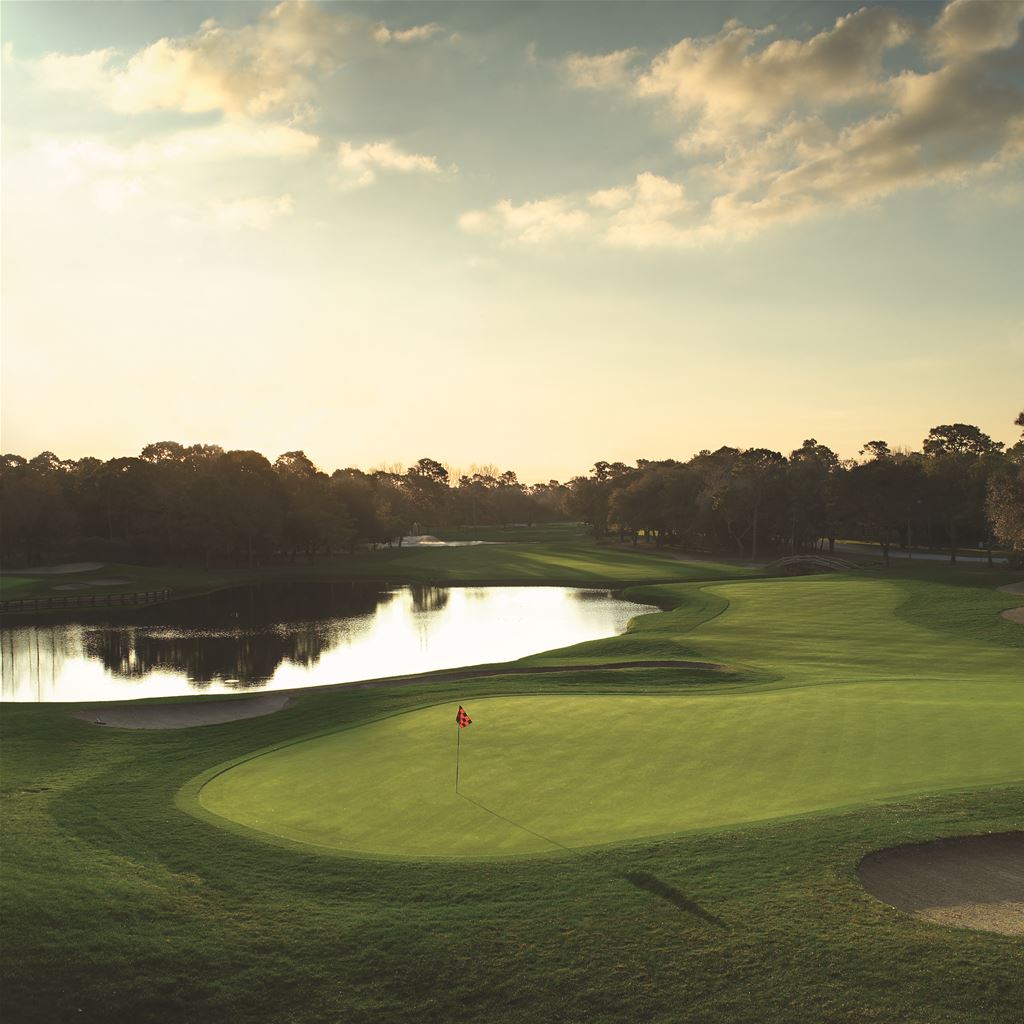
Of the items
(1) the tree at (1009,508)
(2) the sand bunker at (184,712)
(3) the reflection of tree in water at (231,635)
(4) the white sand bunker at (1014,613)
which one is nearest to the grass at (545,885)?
(2) the sand bunker at (184,712)

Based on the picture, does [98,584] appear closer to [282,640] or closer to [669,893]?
[282,640]

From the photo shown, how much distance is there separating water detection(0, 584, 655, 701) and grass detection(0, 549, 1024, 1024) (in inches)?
658

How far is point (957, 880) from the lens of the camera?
37.7 feet

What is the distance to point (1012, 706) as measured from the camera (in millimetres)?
20859

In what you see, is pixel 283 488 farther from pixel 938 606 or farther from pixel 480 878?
pixel 480 878

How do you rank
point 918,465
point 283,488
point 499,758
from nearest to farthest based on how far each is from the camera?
point 499,758, point 918,465, point 283,488

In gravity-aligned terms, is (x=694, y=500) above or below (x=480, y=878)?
above

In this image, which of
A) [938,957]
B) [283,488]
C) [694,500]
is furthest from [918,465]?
[938,957]

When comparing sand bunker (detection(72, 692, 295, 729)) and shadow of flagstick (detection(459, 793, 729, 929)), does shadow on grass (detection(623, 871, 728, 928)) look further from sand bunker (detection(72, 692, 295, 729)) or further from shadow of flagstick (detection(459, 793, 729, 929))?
sand bunker (detection(72, 692, 295, 729))

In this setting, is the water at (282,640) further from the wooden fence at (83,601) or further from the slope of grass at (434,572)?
the slope of grass at (434,572)

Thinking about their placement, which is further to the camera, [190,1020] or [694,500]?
[694,500]

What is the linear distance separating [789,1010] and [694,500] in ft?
323

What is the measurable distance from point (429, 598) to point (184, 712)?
151 ft

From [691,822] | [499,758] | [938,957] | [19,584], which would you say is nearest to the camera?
[938,957]
